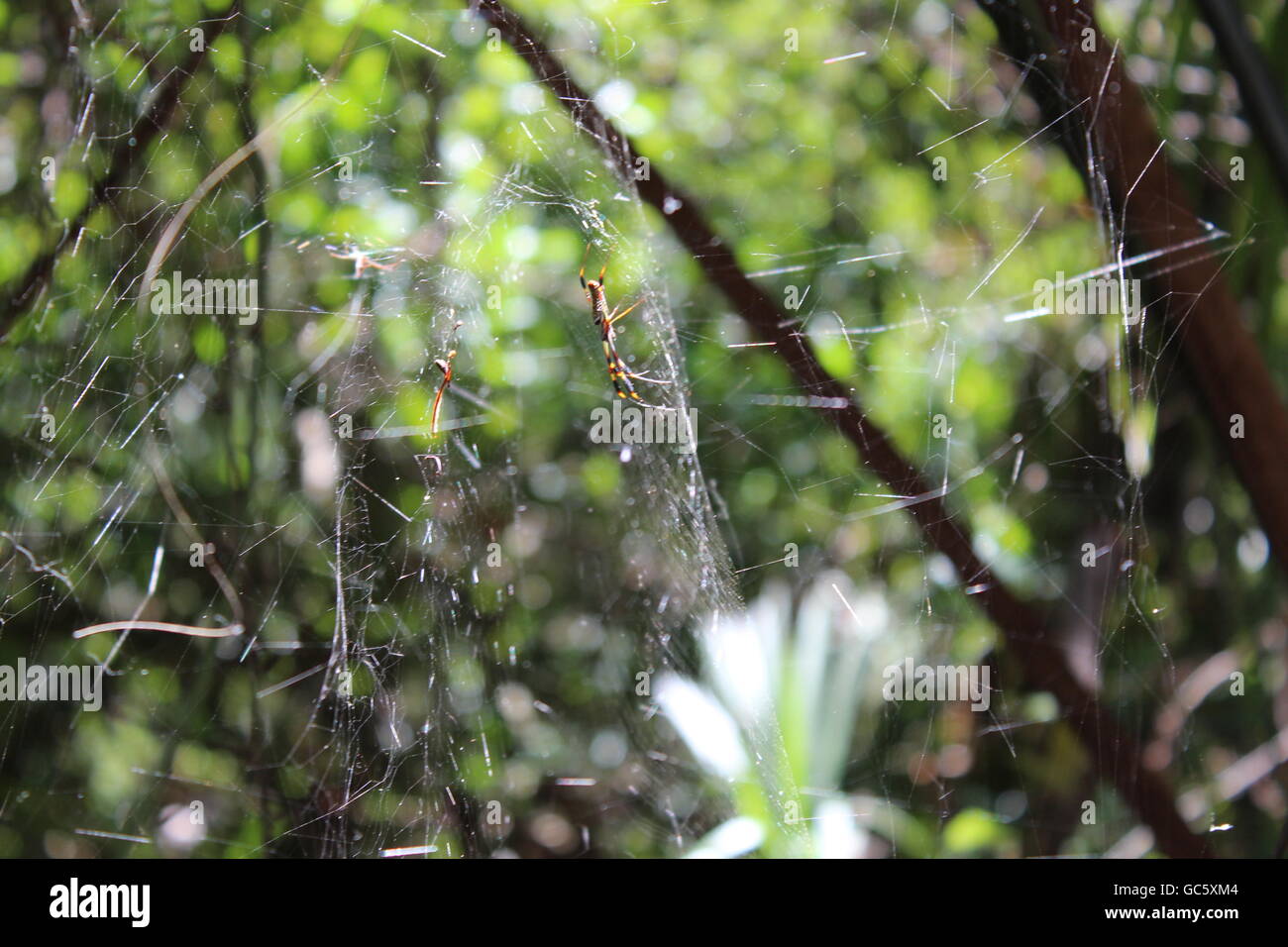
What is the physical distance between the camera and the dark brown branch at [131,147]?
0.63 metres

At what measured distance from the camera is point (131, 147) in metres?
0.64

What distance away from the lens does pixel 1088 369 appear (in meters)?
0.66

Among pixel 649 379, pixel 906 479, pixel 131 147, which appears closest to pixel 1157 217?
pixel 906 479

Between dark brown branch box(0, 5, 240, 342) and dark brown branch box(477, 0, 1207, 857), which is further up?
dark brown branch box(0, 5, 240, 342)

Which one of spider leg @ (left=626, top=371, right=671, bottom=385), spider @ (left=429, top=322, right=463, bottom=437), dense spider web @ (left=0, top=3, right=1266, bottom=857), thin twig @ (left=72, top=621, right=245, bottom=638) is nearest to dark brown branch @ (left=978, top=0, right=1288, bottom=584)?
dense spider web @ (left=0, top=3, right=1266, bottom=857)

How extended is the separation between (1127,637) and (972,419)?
0.23m

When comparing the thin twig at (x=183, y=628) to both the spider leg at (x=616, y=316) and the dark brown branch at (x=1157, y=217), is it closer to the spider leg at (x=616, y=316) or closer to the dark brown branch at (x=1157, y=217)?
the spider leg at (x=616, y=316)

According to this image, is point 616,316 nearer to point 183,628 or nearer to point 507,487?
point 507,487

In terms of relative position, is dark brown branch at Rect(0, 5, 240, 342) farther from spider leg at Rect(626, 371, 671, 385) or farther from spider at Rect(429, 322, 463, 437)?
spider leg at Rect(626, 371, 671, 385)

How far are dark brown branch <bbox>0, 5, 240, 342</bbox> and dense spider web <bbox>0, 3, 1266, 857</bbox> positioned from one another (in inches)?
0.7

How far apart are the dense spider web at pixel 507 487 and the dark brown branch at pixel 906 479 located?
2cm

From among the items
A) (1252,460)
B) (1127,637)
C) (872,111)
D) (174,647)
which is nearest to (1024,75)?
(872,111)

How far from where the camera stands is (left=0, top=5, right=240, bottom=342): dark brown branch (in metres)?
0.63

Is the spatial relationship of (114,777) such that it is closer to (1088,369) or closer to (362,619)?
(362,619)
